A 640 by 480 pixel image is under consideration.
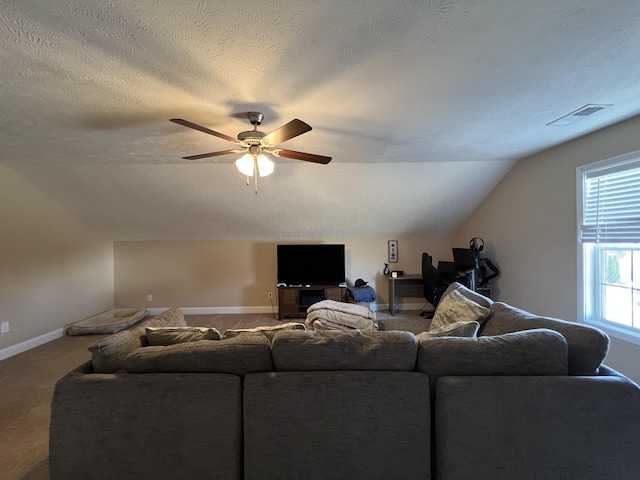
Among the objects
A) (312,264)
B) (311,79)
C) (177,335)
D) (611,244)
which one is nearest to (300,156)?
(311,79)

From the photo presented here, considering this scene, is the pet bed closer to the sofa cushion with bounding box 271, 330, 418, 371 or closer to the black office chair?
the sofa cushion with bounding box 271, 330, 418, 371

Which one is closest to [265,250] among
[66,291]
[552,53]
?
[66,291]

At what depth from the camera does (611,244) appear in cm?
295

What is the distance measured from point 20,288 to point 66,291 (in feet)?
2.47

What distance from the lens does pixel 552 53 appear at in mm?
1670

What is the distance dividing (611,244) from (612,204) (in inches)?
14.8

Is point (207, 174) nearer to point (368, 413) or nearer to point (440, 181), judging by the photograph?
point (440, 181)

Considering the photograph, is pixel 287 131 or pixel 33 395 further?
pixel 33 395

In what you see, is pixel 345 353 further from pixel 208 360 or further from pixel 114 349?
pixel 114 349

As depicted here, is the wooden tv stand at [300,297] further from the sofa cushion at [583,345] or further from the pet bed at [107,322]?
the sofa cushion at [583,345]

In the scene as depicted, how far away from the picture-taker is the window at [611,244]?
275cm

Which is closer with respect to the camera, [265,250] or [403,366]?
[403,366]

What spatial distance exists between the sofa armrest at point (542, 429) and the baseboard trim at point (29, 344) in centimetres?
489

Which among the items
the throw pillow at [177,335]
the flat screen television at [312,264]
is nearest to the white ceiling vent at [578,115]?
the throw pillow at [177,335]
